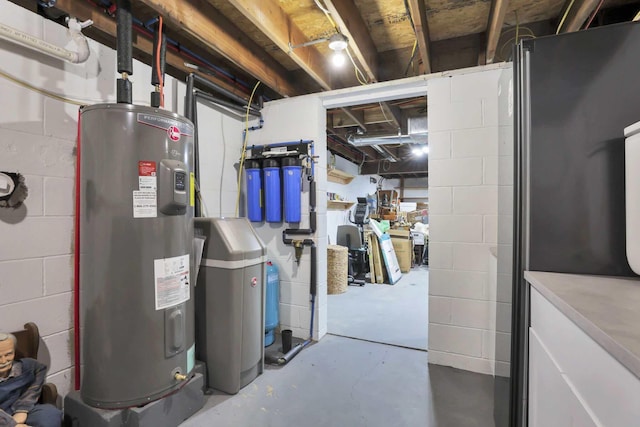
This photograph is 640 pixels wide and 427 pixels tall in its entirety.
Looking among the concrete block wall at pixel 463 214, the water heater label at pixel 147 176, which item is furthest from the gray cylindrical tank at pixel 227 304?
the concrete block wall at pixel 463 214

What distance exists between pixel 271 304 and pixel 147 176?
159 cm

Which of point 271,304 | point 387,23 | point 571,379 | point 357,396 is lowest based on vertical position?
point 357,396

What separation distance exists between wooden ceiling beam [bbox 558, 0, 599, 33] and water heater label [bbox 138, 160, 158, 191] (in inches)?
98.6

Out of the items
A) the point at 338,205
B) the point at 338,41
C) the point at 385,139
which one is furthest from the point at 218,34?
the point at 338,205

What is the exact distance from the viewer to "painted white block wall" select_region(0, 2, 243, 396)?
5.00 ft

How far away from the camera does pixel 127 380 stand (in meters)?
1.53

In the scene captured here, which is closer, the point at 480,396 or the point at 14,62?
the point at 14,62

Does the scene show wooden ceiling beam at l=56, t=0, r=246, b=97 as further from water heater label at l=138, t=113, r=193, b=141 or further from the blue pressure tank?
the blue pressure tank

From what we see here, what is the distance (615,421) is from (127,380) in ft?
6.20

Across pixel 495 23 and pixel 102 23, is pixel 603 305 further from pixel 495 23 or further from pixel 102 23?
pixel 102 23

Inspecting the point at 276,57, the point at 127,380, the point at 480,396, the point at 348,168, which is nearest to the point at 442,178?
the point at 480,396

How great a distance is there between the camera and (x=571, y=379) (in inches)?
30.5

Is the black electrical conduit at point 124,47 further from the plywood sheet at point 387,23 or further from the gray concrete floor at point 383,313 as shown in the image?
the gray concrete floor at point 383,313

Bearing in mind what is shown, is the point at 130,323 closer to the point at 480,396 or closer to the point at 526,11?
the point at 480,396
